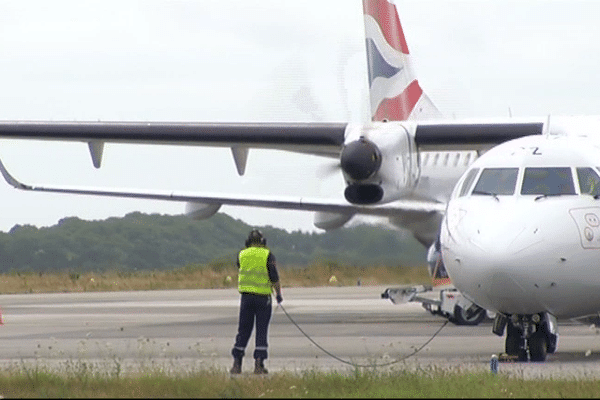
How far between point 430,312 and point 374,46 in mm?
5258

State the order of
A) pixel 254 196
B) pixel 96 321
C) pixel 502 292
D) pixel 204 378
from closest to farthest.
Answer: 1. pixel 204 378
2. pixel 502 292
3. pixel 96 321
4. pixel 254 196

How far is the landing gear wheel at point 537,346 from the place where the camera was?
15.3 metres

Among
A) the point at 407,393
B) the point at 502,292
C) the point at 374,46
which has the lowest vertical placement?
the point at 407,393

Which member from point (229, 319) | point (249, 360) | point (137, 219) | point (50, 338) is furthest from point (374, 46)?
point (137, 219)

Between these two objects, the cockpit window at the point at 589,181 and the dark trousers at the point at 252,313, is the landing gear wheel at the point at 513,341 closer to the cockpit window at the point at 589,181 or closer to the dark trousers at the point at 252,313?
the cockpit window at the point at 589,181

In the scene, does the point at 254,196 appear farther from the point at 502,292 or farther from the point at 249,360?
the point at 502,292

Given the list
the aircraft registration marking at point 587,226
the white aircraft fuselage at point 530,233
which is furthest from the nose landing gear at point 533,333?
the aircraft registration marking at point 587,226

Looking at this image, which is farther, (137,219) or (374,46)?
(137,219)

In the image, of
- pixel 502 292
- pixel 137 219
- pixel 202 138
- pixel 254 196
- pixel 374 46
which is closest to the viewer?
pixel 502 292

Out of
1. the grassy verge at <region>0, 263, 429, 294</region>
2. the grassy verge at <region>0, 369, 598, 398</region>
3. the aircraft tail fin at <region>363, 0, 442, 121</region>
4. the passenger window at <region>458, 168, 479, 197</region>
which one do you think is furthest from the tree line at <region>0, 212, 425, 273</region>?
the grassy verge at <region>0, 369, 598, 398</region>

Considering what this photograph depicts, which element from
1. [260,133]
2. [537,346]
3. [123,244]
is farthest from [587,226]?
[123,244]

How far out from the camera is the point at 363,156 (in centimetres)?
2047

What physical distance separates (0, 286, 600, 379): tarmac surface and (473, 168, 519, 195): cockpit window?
1834 millimetres

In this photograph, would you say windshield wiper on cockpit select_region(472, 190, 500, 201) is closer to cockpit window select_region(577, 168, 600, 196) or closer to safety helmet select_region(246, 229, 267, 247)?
cockpit window select_region(577, 168, 600, 196)
